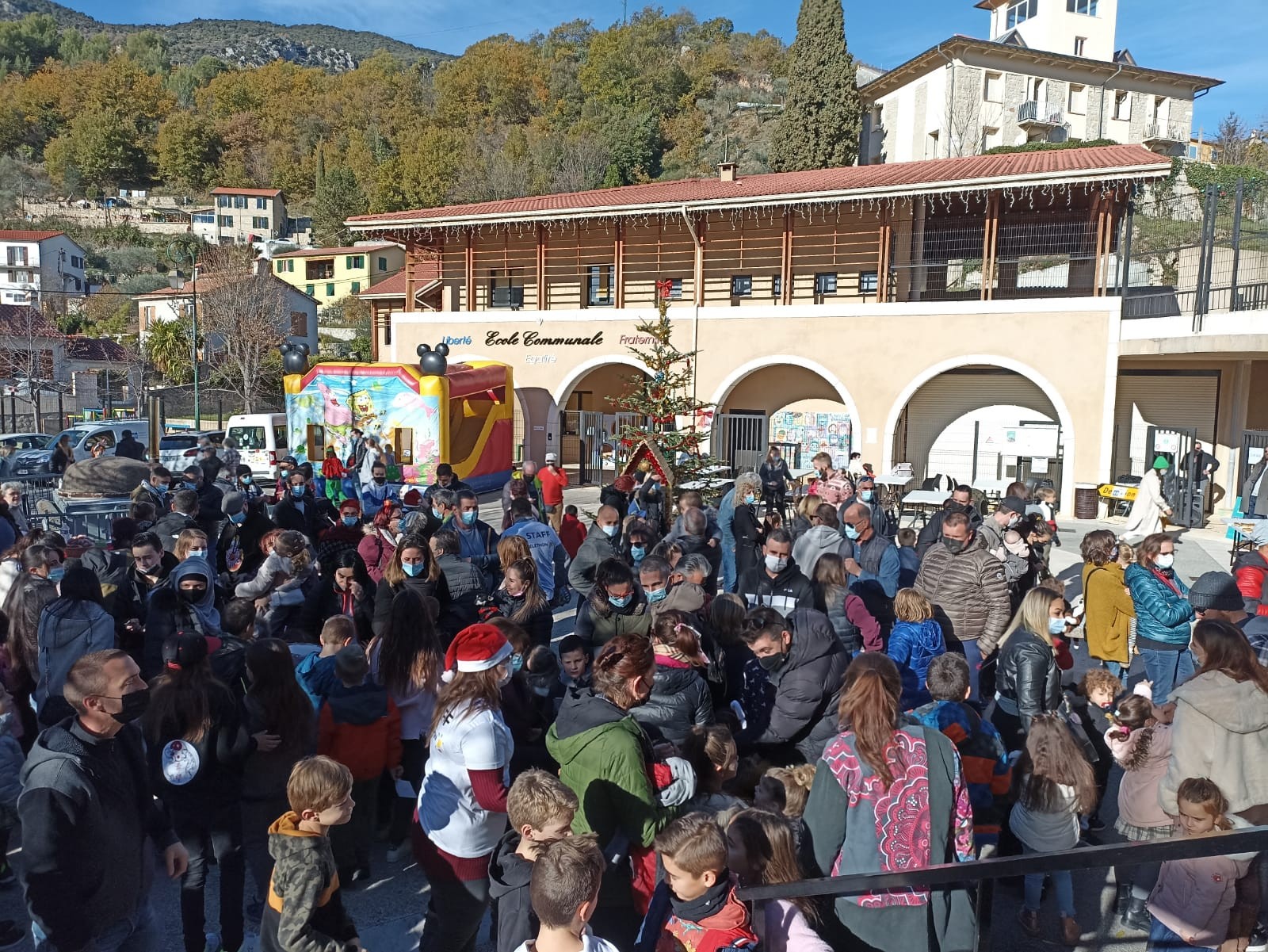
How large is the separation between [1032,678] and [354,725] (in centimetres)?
358

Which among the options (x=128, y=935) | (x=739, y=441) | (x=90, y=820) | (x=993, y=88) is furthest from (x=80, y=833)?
(x=993, y=88)

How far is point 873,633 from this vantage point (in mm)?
5805

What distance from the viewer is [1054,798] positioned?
3.99 metres

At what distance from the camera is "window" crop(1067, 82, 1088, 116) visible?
41.7 m

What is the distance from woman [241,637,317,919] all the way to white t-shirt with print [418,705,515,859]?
34.9 inches

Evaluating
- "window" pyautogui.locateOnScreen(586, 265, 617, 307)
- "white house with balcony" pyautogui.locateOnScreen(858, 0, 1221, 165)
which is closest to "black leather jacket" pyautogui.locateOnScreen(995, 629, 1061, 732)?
"window" pyautogui.locateOnScreen(586, 265, 617, 307)

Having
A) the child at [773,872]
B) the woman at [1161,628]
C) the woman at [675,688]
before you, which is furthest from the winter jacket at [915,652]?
the child at [773,872]

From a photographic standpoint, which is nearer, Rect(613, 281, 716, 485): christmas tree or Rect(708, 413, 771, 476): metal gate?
Rect(613, 281, 716, 485): christmas tree

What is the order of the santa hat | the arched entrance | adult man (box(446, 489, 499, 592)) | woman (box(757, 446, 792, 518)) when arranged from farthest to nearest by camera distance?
the arched entrance < woman (box(757, 446, 792, 518)) < adult man (box(446, 489, 499, 592)) < the santa hat

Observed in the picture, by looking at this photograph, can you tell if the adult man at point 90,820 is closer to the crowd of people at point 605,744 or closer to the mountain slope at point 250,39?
the crowd of people at point 605,744

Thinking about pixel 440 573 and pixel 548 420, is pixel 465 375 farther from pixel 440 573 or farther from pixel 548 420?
pixel 440 573

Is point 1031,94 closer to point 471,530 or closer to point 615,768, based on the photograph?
point 471,530

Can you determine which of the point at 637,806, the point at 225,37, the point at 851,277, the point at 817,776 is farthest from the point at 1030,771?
the point at 225,37

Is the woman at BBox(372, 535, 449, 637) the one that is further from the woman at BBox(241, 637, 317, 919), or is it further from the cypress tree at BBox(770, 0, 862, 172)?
the cypress tree at BBox(770, 0, 862, 172)
